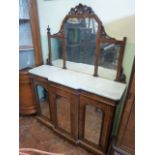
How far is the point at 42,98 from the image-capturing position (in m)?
1.99

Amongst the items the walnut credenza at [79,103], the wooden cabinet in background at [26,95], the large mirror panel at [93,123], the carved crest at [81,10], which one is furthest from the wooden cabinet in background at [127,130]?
the wooden cabinet in background at [26,95]

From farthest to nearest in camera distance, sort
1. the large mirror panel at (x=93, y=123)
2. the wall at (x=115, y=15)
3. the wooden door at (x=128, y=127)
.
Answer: the large mirror panel at (x=93, y=123) → the wall at (x=115, y=15) → the wooden door at (x=128, y=127)

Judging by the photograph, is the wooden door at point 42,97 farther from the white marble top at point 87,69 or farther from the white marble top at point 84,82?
the white marble top at point 87,69

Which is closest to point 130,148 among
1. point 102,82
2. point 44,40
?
point 102,82

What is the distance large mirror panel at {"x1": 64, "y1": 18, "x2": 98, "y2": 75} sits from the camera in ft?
5.17

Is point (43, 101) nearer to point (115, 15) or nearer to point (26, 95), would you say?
point (26, 95)

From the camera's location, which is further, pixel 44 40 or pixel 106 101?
pixel 44 40

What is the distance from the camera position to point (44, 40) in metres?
2.04

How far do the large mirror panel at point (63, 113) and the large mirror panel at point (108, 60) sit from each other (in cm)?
48

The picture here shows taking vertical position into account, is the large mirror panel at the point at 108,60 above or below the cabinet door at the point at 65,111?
above

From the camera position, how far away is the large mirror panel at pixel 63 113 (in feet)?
5.54

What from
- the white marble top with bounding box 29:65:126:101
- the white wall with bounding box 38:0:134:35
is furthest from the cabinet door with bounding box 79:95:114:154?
the white wall with bounding box 38:0:134:35
